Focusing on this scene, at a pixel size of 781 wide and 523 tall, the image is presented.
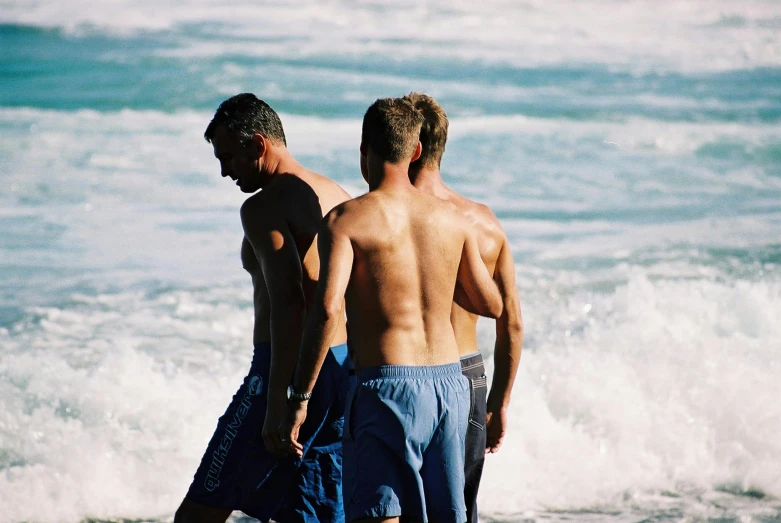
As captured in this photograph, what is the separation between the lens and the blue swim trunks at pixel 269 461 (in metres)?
3.31

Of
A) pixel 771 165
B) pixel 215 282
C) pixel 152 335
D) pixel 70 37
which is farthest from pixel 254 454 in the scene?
pixel 70 37

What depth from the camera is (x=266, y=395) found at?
330 cm

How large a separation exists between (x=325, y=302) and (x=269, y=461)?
27.0 inches

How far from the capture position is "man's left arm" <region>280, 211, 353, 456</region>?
2883 mm

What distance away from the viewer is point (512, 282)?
11.6ft

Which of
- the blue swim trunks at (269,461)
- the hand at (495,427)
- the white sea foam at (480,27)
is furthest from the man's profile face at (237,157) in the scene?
the white sea foam at (480,27)

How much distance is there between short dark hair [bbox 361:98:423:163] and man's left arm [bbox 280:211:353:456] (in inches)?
9.2

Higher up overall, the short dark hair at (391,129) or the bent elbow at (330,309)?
the short dark hair at (391,129)

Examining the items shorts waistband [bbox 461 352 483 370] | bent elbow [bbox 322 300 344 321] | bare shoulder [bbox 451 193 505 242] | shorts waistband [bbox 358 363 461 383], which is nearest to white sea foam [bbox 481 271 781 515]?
shorts waistband [bbox 461 352 483 370]

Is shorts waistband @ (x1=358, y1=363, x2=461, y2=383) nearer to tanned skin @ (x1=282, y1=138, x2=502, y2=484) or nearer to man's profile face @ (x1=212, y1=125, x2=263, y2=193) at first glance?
tanned skin @ (x1=282, y1=138, x2=502, y2=484)

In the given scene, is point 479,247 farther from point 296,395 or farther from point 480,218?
point 296,395

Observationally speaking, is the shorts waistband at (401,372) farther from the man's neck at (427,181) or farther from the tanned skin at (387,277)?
the man's neck at (427,181)

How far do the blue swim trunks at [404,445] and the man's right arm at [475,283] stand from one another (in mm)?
240

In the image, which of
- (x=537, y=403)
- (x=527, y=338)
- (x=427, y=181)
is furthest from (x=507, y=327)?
(x=527, y=338)
